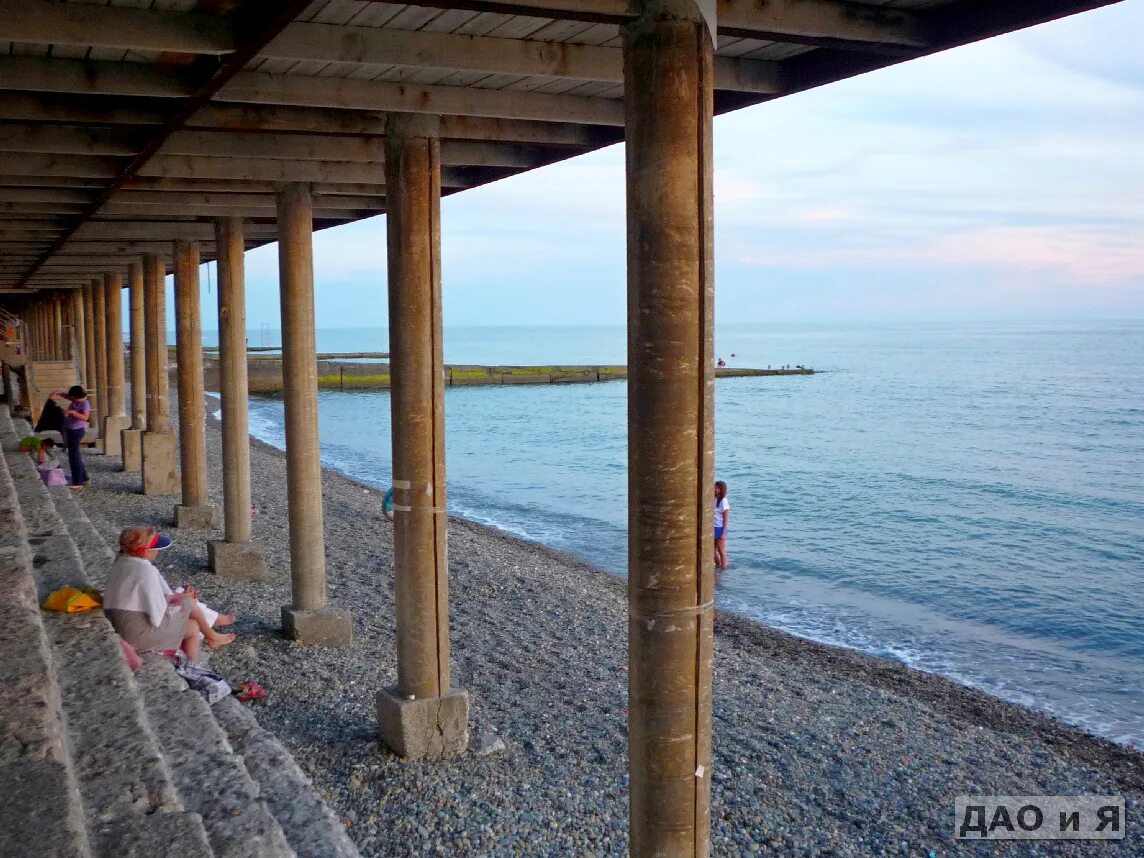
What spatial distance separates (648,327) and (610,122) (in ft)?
11.2

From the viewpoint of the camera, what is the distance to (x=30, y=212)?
1156 centimetres

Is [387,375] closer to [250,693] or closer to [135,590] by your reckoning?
[250,693]

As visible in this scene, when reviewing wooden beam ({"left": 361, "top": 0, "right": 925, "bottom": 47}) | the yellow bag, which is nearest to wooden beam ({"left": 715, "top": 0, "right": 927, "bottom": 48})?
wooden beam ({"left": 361, "top": 0, "right": 925, "bottom": 47})

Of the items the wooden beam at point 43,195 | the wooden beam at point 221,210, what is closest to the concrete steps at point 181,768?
the wooden beam at point 43,195

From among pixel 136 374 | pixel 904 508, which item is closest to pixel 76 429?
pixel 136 374

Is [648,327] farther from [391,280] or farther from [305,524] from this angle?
[305,524]

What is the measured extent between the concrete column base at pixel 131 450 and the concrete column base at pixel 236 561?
808 cm

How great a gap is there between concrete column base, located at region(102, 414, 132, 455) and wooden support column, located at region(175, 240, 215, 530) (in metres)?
7.98

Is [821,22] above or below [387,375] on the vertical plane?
above

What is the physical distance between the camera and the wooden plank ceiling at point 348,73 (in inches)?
195

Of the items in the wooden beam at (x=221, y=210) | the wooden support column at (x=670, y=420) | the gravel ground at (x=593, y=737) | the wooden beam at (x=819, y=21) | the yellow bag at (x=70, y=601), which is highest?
the wooden beam at (x=221, y=210)

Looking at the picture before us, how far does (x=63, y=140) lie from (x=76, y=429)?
33.2 feet

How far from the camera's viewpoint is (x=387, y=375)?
283ft

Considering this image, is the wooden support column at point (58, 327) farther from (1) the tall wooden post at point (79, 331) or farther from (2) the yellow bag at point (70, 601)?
(2) the yellow bag at point (70, 601)
